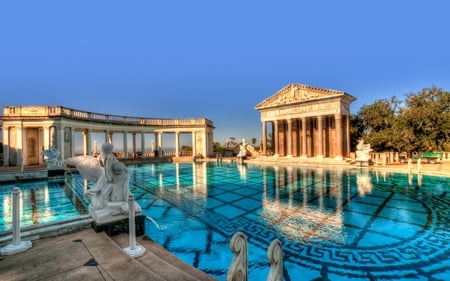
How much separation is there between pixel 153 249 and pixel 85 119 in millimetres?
26590

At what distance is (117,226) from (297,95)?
2760 centimetres

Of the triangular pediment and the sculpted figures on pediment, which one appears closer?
the triangular pediment

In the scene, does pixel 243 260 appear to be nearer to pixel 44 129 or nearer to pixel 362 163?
pixel 362 163

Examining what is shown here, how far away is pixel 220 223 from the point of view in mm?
6391

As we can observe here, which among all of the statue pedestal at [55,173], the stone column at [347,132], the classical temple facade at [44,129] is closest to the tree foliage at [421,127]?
the stone column at [347,132]

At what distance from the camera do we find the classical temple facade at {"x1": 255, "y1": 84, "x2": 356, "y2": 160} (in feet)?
81.9

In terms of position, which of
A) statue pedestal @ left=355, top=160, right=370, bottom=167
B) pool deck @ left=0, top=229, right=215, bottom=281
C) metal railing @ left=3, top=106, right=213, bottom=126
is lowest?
statue pedestal @ left=355, top=160, right=370, bottom=167

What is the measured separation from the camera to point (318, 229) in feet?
18.9

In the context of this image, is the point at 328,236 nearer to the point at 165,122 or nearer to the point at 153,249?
the point at 153,249

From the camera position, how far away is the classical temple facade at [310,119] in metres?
25.0

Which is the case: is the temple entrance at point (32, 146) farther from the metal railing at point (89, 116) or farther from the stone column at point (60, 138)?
the stone column at point (60, 138)

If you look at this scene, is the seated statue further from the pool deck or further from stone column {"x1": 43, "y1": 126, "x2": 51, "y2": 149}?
stone column {"x1": 43, "y1": 126, "x2": 51, "y2": 149}

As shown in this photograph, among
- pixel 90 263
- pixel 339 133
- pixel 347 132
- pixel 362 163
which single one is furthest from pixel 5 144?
pixel 347 132

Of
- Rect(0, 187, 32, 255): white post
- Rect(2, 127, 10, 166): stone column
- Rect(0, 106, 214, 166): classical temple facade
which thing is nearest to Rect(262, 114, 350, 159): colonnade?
Rect(0, 106, 214, 166): classical temple facade
